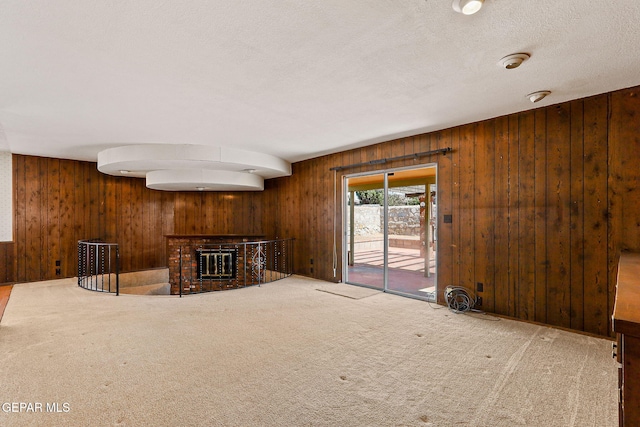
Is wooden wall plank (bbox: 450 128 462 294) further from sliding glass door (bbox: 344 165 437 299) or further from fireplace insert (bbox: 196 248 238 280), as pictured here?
fireplace insert (bbox: 196 248 238 280)

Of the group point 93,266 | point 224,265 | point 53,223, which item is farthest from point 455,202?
point 53,223

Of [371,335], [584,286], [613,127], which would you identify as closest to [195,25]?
[371,335]

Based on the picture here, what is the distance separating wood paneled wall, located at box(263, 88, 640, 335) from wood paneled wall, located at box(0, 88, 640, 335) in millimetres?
11

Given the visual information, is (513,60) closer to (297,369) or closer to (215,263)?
(297,369)

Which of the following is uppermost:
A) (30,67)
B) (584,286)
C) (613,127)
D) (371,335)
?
(30,67)

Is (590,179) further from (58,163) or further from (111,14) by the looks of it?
(58,163)

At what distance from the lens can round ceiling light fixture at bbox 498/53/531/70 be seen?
7.88ft

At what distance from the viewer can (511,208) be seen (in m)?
3.83

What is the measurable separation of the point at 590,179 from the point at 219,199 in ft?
25.7

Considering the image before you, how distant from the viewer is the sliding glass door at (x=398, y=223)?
205 inches

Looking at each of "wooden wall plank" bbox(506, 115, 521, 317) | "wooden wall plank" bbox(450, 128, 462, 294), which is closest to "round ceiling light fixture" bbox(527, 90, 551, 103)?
"wooden wall plank" bbox(506, 115, 521, 317)

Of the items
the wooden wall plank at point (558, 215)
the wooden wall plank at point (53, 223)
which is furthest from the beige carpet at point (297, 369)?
the wooden wall plank at point (53, 223)

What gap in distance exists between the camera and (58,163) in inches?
250

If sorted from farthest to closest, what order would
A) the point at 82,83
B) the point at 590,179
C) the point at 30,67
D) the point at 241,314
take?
the point at 241,314 < the point at 590,179 < the point at 82,83 < the point at 30,67
